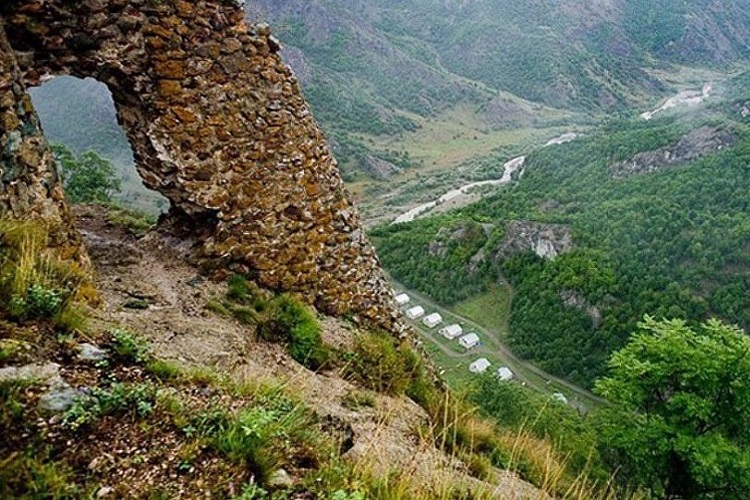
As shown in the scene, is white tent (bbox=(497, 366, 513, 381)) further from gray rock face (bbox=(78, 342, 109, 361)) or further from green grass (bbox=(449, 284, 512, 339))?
gray rock face (bbox=(78, 342, 109, 361))

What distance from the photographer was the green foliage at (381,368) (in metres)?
7.72

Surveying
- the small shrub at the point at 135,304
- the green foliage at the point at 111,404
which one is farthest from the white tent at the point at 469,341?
the green foliage at the point at 111,404

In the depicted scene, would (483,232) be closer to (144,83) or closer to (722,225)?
(722,225)

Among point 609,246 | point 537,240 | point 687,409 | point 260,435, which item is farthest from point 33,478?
point 537,240

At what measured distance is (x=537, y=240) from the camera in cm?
8006

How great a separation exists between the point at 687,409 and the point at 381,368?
7687 millimetres

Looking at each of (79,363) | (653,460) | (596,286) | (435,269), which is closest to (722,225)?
(596,286)

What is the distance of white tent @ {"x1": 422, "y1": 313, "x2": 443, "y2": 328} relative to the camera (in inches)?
2685

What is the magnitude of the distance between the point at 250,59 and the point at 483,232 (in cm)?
8239

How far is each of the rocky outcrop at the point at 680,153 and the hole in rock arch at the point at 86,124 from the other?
86277 millimetres

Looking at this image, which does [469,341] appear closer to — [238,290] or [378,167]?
[238,290]

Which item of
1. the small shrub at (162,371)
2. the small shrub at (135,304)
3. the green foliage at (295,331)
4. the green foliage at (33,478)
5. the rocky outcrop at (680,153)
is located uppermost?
the green foliage at (33,478)

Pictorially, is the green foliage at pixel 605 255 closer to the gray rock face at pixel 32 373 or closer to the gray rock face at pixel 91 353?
the gray rock face at pixel 91 353

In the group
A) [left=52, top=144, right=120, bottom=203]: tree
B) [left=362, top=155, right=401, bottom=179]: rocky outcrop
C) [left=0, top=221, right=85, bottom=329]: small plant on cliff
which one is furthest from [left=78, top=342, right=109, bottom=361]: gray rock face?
[left=362, top=155, right=401, bottom=179]: rocky outcrop
